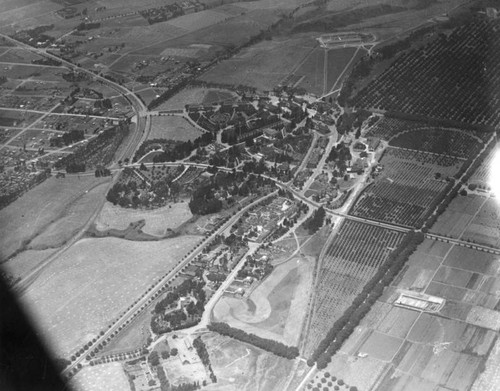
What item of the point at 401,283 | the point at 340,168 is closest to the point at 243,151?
the point at 340,168

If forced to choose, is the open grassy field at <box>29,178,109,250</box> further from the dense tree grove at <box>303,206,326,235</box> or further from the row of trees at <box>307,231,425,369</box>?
the row of trees at <box>307,231,425,369</box>

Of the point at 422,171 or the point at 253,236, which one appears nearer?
the point at 253,236

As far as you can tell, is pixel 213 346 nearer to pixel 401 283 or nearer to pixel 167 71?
pixel 401 283

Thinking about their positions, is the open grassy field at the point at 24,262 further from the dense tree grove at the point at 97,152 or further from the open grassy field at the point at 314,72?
the open grassy field at the point at 314,72

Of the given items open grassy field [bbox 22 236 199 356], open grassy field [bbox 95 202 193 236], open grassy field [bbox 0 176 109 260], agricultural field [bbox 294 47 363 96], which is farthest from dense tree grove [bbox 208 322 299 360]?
agricultural field [bbox 294 47 363 96]

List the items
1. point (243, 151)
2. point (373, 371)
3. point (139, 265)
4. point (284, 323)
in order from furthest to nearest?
point (243, 151) < point (139, 265) < point (284, 323) < point (373, 371)

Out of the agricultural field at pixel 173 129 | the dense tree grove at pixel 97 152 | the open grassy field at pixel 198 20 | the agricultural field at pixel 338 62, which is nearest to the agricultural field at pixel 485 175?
the agricultural field at pixel 338 62

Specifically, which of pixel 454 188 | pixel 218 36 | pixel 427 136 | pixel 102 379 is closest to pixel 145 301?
pixel 102 379
